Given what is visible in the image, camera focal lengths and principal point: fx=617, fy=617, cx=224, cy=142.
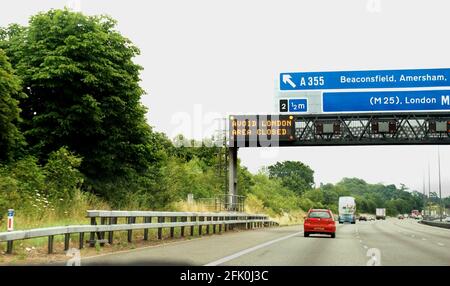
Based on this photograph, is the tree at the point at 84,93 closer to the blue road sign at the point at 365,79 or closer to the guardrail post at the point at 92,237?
the blue road sign at the point at 365,79

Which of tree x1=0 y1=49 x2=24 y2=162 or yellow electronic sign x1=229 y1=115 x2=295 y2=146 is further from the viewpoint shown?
yellow electronic sign x1=229 y1=115 x2=295 y2=146

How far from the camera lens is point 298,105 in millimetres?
40531

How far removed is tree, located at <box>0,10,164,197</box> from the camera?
3058 centimetres

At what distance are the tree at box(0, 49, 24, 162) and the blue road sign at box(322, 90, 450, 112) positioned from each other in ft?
67.4

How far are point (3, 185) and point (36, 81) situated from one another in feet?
37.7

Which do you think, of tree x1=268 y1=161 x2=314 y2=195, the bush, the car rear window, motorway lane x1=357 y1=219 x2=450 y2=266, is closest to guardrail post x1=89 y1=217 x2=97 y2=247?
motorway lane x1=357 y1=219 x2=450 y2=266

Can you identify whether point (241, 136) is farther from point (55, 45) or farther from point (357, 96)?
point (55, 45)

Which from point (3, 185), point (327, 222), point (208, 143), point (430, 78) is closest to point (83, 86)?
point (3, 185)

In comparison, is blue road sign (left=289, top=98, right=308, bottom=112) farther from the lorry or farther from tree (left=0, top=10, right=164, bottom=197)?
the lorry

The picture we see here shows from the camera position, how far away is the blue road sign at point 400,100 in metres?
38.5

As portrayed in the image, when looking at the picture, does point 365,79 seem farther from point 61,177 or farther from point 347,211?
point 347,211

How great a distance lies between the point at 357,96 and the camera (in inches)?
1534

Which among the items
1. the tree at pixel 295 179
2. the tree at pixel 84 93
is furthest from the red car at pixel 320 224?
the tree at pixel 295 179

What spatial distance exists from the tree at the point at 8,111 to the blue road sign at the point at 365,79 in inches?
666
